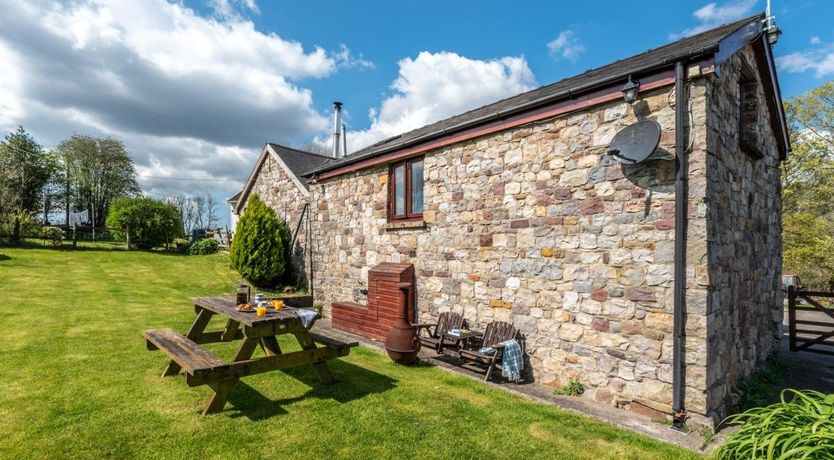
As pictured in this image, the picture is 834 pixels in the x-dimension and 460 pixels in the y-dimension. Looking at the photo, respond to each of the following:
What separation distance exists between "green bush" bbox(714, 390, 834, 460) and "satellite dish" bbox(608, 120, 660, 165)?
8.73 ft

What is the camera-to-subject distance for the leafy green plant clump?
5.16 metres

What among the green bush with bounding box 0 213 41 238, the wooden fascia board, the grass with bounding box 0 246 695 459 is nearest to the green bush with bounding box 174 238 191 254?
the green bush with bounding box 0 213 41 238

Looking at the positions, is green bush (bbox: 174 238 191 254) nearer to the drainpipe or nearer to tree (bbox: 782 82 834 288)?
the drainpipe

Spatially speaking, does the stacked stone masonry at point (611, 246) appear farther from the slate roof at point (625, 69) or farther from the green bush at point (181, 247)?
the green bush at point (181, 247)

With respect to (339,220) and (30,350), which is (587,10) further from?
(30,350)

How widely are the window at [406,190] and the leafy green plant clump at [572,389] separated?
3975mm

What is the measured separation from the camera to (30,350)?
5730 mm

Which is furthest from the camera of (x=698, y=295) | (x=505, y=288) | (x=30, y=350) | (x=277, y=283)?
(x=277, y=283)

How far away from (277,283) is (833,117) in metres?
26.4

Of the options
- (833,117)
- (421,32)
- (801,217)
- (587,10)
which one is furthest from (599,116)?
(833,117)

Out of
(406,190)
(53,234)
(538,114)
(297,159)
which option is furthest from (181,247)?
(538,114)

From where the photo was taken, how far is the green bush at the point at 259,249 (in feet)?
43.0

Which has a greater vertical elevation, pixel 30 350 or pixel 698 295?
pixel 698 295

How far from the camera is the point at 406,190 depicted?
823cm
